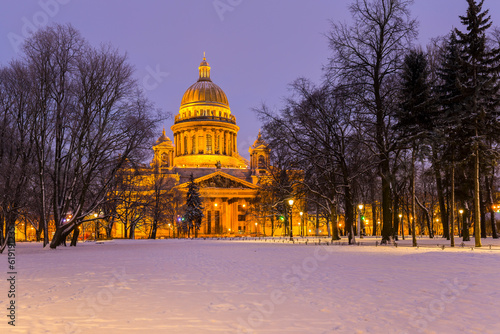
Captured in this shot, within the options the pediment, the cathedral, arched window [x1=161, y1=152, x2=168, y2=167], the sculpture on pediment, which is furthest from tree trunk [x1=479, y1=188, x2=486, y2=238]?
arched window [x1=161, y1=152, x2=168, y2=167]

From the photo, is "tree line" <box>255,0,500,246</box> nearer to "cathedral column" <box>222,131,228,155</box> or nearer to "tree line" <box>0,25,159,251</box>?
"tree line" <box>0,25,159,251</box>

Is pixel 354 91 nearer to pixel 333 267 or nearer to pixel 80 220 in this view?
pixel 333 267

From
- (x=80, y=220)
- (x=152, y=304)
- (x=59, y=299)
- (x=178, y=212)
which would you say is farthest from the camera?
(x=178, y=212)

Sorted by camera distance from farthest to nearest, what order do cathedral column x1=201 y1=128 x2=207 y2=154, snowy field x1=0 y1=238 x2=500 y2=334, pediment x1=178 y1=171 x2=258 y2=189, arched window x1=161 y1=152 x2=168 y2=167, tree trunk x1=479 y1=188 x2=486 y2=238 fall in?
cathedral column x1=201 y1=128 x2=207 y2=154
arched window x1=161 y1=152 x2=168 y2=167
pediment x1=178 y1=171 x2=258 y2=189
tree trunk x1=479 y1=188 x2=486 y2=238
snowy field x1=0 y1=238 x2=500 y2=334

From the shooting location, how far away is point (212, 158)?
4653 inches

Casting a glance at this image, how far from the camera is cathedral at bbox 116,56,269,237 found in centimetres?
9788

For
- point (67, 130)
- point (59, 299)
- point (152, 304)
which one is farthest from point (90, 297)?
point (67, 130)

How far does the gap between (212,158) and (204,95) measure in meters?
18.7

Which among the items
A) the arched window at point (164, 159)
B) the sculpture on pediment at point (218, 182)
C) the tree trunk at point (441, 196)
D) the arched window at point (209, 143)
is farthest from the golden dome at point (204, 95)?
the tree trunk at point (441, 196)

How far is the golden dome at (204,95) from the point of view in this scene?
126531 mm

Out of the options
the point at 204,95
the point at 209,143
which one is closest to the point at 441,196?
the point at 209,143

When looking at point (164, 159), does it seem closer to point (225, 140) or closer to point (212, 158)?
point (212, 158)

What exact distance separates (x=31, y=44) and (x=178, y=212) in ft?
166

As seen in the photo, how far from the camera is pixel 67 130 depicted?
30906 millimetres
